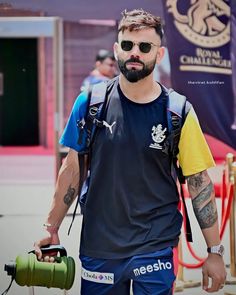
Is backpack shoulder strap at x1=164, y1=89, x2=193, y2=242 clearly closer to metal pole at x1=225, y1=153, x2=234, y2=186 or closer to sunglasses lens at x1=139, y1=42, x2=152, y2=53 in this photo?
sunglasses lens at x1=139, y1=42, x2=152, y2=53

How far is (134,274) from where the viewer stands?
3078 mm

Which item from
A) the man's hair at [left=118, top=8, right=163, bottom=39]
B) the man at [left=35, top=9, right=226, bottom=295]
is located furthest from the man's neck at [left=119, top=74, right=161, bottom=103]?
the man's hair at [left=118, top=8, right=163, bottom=39]

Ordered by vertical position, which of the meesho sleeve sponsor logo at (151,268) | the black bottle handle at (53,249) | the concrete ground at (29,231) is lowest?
the concrete ground at (29,231)

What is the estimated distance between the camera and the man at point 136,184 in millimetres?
3084

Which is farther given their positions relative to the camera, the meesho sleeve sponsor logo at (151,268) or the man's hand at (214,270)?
the man's hand at (214,270)

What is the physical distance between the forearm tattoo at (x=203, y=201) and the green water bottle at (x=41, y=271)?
59cm

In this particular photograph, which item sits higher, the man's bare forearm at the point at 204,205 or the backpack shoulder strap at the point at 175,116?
the backpack shoulder strap at the point at 175,116

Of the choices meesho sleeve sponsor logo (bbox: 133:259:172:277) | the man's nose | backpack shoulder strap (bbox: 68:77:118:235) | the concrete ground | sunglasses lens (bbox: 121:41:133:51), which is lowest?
the concrete ground

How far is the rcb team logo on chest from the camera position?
3.09 metres

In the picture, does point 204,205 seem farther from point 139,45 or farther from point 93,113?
point 139,45

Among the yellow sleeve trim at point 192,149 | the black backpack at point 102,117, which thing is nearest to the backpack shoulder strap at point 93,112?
the black backpack at point 102,117

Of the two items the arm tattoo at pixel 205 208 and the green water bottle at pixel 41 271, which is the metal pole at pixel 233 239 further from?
the green water bottle at pixel 41 271

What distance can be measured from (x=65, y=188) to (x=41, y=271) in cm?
37

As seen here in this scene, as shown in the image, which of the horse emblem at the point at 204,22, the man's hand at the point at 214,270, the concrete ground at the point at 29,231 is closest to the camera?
the man's hand at the point at 214,270
